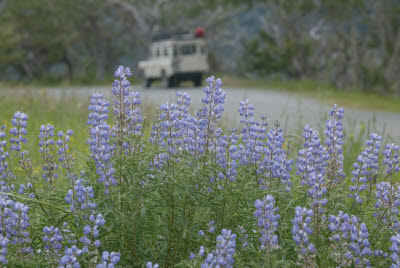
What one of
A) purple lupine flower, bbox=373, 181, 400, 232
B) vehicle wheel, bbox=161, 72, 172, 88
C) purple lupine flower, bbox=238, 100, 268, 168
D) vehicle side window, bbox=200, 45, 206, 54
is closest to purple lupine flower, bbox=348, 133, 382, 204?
purple lupine flower, bbox=373, 181, 400, 232

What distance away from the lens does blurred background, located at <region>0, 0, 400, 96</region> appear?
73.7ft

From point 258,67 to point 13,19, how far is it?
2034 cm

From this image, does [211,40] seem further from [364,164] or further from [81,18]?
[364,164]

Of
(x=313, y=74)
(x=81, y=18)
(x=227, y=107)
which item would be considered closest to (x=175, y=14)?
(x=81, y=18)

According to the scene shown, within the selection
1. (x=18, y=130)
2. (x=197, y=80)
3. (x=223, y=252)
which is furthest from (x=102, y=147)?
(x=197, y=80)

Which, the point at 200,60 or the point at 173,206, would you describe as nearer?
the point at 173,206

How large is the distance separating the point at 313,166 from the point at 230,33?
41755mm

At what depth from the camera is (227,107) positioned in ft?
44.1

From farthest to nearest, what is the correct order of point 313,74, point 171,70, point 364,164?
point 313,74
point 171,70
point 364,164

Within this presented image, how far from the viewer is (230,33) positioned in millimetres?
43156

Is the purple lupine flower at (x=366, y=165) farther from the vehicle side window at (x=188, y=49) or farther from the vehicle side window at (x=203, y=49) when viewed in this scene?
the vehicle side window at (x=203, y=49)

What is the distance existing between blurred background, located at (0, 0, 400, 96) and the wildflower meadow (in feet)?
62.1

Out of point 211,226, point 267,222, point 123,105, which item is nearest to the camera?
point 267,222

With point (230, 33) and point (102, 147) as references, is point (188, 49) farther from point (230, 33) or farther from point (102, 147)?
point (102, 147)
